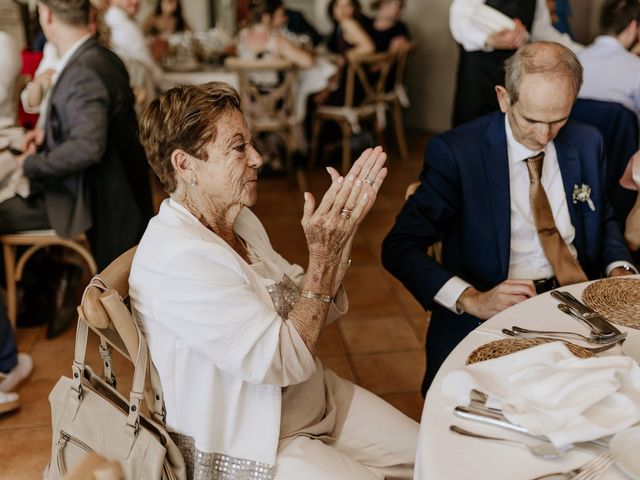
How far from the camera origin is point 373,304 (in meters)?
3.22

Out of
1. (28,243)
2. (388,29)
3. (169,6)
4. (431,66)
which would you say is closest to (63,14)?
(28,243)

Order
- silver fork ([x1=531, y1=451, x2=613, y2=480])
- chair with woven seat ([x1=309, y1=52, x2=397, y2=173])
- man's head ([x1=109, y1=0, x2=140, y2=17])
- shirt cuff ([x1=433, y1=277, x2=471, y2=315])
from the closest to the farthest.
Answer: silver fork ([x1=531, y1=451, x2=613, y2=480])
shirt cuff ([x1=433, y1=277, x2=471, y2=315])
man's head ([x1=109, y1=0, x2=140, y2=17])
chair with woven seat ([x1=309, y1=52, x2=397, y2=173])

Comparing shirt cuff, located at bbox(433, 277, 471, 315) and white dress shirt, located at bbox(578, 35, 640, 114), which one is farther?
white dress shirt, located at bbox(578, 35, 640, 114)

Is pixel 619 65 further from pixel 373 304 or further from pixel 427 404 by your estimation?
pixel 427 404

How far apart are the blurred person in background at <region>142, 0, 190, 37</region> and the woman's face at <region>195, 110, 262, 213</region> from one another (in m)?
5.14

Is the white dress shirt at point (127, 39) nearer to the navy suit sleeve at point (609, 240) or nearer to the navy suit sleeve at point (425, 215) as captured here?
the navy suit sleeve at point (425, 215)

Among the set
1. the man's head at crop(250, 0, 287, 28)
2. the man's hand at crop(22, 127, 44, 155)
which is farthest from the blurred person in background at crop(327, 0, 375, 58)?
the man's hand at crop(22, 127, 44, 155)

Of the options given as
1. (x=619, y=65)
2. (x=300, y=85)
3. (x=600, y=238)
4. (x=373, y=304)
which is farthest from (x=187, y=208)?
(x=300, y=85)

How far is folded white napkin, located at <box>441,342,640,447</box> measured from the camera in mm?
969

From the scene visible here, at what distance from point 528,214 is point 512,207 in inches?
2.0

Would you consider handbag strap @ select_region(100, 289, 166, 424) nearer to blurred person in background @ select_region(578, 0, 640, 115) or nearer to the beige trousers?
the beige trousers

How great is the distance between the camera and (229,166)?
1.36 m

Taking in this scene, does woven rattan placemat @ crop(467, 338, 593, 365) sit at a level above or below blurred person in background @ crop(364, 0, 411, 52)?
above

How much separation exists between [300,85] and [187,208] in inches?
154
